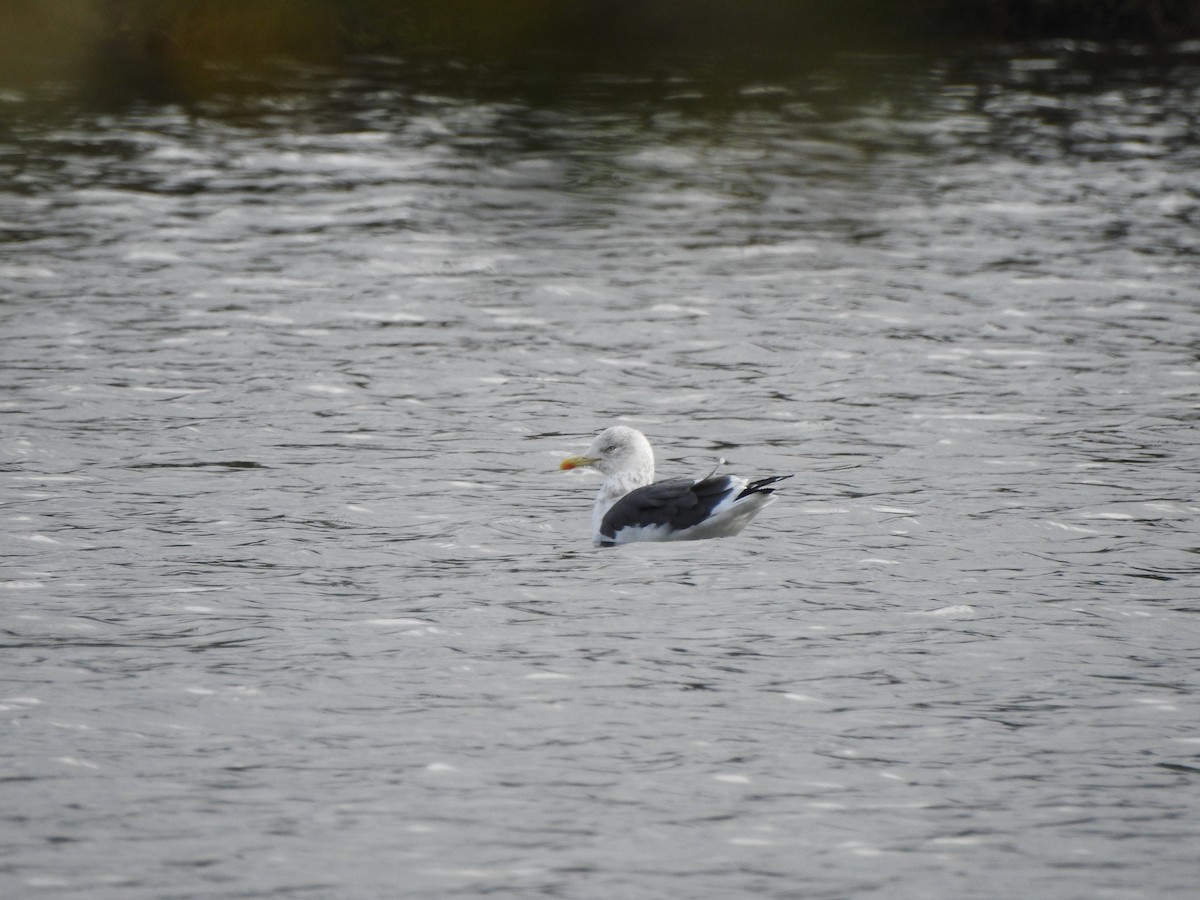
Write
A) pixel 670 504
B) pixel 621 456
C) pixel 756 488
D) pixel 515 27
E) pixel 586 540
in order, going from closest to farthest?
pixel 756 488
pixel 670 504
pixel 586 540
pixel 621 456
pixel 515 27

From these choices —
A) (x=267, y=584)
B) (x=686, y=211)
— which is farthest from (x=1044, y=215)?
(x=267, y=584)

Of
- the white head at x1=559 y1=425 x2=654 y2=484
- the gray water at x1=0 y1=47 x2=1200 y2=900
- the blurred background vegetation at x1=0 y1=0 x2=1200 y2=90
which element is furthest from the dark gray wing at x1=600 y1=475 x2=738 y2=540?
the blurred background vegetation at x1=0 y1=0 x2=1200 y2=90

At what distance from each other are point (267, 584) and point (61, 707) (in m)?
2.29

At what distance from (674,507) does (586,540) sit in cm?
77

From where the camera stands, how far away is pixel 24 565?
39.6 ft

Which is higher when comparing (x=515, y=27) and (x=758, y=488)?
(x=515, y=27)

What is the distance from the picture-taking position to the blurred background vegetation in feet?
142

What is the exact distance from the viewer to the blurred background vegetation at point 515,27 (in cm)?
4338

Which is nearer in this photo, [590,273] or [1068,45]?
[590,273]

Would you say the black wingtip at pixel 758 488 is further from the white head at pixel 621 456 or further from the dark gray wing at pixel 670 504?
the white head at pixel 621 456

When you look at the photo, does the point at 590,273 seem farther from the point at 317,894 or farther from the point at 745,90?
the point at 745,90

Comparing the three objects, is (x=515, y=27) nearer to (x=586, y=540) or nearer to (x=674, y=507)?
(x=586, y=540)

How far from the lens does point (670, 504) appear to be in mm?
12672

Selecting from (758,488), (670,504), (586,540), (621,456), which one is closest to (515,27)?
(621,456)
